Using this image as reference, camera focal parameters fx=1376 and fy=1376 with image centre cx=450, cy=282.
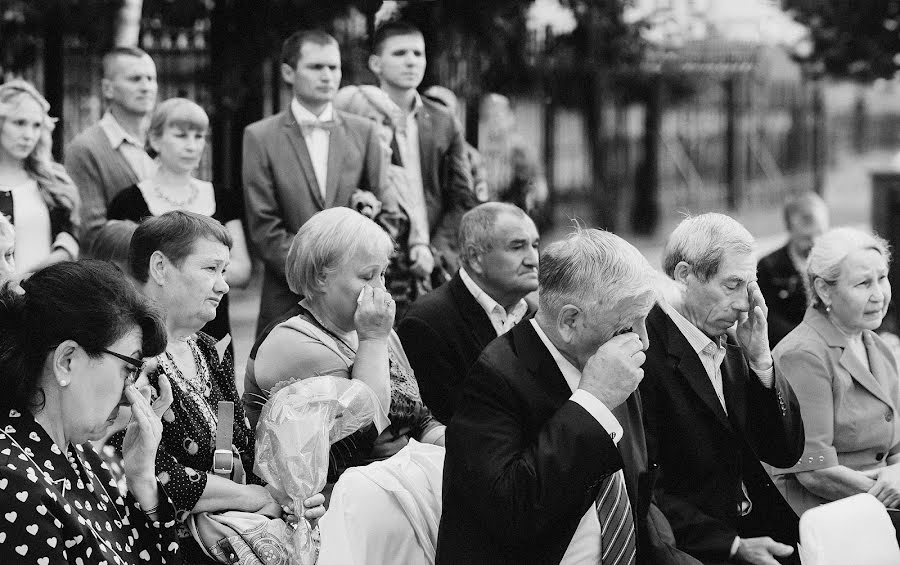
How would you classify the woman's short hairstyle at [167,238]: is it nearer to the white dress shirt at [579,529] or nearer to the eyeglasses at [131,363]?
the eyeglasses at [131,363]

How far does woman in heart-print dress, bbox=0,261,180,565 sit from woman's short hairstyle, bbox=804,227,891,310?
2.75 metres

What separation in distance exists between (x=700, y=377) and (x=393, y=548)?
1.12 m

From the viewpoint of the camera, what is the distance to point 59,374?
3129 mm

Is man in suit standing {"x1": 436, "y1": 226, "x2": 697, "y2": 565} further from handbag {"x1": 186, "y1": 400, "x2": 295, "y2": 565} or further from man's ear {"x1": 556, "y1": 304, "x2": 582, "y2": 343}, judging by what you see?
handbag {"x1": 186, "y1": 400, "x2": 295, "y2": 565}

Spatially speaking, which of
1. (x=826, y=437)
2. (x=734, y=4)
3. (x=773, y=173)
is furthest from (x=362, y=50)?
(x=773, y=173)

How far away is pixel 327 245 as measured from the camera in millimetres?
4410

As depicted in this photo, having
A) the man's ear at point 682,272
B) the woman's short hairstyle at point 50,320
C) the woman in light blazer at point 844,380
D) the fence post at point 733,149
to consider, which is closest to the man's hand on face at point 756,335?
the man's ear at point 682,272

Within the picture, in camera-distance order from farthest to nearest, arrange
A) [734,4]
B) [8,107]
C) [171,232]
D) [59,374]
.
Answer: [734,4] < [8,107] < [171,232] < [59,374]

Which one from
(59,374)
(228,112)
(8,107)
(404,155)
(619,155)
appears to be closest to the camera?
(59,374)

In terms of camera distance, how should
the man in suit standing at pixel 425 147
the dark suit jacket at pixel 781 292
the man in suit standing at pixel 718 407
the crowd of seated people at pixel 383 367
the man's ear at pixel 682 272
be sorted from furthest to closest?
the dark suit jacket at pixel 781 292
the man in suit standing at pixel 425 147
the man's ear at pixel 682 272
the man in suit standing at pixel 718 407
the crowd of seated people at pixel 383 367

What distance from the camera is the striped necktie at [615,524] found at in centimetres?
355

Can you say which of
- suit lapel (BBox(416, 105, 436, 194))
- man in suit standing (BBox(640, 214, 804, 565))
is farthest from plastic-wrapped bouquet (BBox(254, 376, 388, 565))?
suit lapel (BBox(416, 105, 436, 194))

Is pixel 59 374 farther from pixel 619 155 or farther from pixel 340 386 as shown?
pixel 619 155

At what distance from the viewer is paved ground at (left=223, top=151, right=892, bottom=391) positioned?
8.91 m
